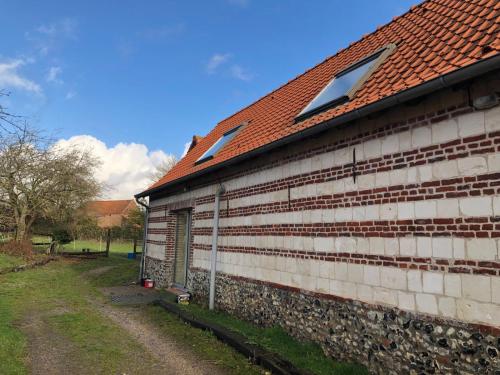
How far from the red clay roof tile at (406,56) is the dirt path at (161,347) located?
12.7ft

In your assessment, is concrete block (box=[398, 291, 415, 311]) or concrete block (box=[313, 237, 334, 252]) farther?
concrete block (box=[313, 237, 334, 252])

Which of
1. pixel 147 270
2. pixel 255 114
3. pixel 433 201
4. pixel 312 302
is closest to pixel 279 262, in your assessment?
pixel 312 302

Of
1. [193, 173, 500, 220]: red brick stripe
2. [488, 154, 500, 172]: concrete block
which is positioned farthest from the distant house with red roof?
[488, 154, 500, 172]: concrete block

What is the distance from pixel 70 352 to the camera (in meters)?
5.92

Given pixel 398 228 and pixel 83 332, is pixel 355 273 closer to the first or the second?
pixel 398 228

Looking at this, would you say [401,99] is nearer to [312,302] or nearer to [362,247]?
[362,247]

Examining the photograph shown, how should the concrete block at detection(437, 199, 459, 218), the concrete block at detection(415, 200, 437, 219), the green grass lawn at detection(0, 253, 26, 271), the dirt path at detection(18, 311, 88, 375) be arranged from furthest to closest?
the green grass lawn at detection(0, 253, 26, 271), the dirt path at detection(18, 311, 88, 375), the concrete block at detection(415, 200, 437, 219), the concrete block at detection(437, 199, 459, 218)

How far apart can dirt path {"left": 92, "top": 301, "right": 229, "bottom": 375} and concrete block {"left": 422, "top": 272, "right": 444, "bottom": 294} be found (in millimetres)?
2889

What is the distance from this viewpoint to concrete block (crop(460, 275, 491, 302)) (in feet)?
11.9

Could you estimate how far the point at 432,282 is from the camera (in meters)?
4.11

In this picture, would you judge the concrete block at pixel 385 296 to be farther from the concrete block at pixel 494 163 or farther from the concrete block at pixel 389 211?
the concrete block at pixel 494 163

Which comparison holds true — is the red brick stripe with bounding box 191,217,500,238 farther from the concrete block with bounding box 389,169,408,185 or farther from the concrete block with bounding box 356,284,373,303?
the concrete block with bounding box 356,284,373,303

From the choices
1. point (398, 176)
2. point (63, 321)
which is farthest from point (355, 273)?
point (63, 321)

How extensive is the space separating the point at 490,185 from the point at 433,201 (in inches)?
24.3
